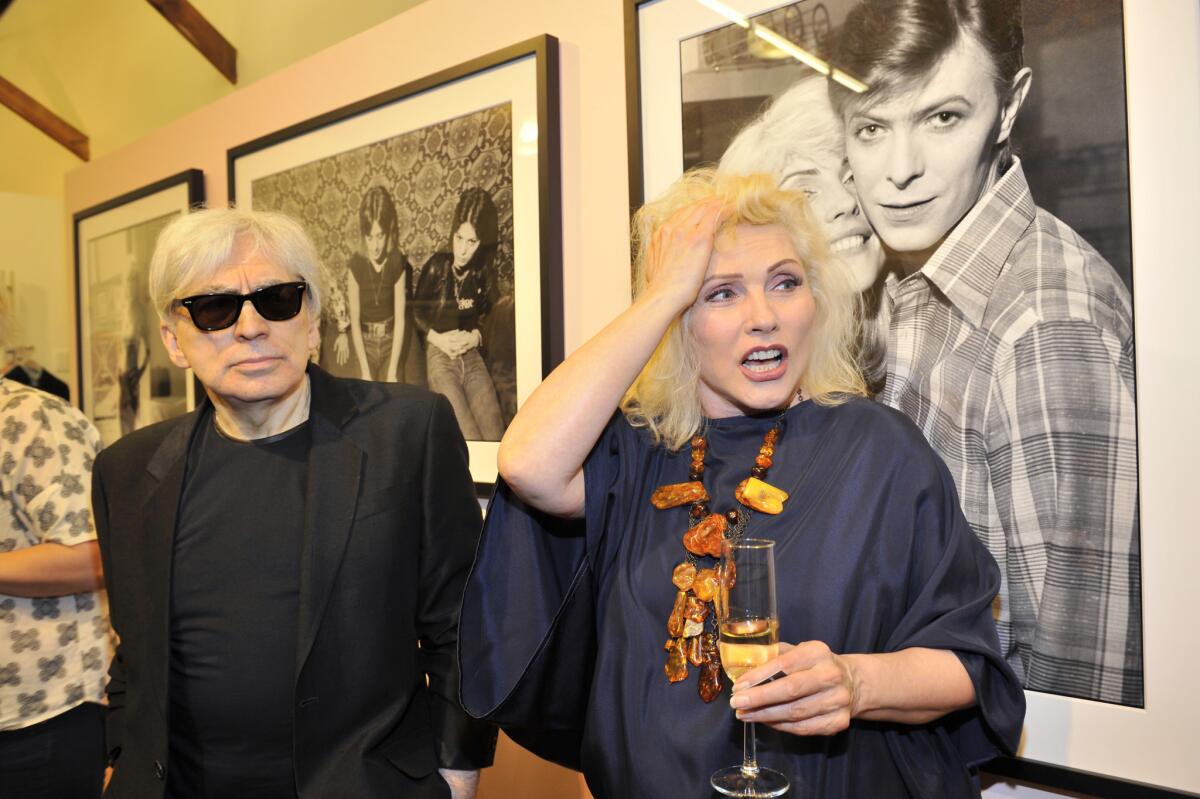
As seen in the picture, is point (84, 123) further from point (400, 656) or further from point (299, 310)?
point (400, 656)

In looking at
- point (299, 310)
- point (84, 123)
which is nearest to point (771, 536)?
point (299, 310)

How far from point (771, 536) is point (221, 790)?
118cm

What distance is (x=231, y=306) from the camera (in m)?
1.90

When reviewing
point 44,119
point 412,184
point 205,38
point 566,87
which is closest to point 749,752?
point 566,87

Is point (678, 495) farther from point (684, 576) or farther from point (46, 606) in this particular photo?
point (46, 606)

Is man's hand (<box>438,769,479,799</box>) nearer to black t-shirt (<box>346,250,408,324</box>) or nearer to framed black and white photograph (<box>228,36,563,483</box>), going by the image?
framed black and white photograph (<box>228,36,563,483</box>)

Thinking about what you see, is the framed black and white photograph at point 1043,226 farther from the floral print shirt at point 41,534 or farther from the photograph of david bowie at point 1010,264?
the floral print shirt at point 41,534

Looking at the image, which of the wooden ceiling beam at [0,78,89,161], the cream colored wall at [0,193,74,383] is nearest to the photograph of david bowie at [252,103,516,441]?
the cream colored wall at [0,193,74,383]

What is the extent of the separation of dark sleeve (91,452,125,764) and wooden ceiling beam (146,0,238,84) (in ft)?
9.33

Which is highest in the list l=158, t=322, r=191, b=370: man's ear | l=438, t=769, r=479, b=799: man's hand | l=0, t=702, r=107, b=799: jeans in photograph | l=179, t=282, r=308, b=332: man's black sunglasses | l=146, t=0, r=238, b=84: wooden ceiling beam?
l=146, t=0, r=238, b=84: wooden ceiling beam

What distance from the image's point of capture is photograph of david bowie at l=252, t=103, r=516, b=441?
2676mm

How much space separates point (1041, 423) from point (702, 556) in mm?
651

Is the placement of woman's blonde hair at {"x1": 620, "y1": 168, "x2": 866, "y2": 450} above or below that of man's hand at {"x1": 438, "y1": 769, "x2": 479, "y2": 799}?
above

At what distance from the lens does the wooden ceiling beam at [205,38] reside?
13.8 ft
